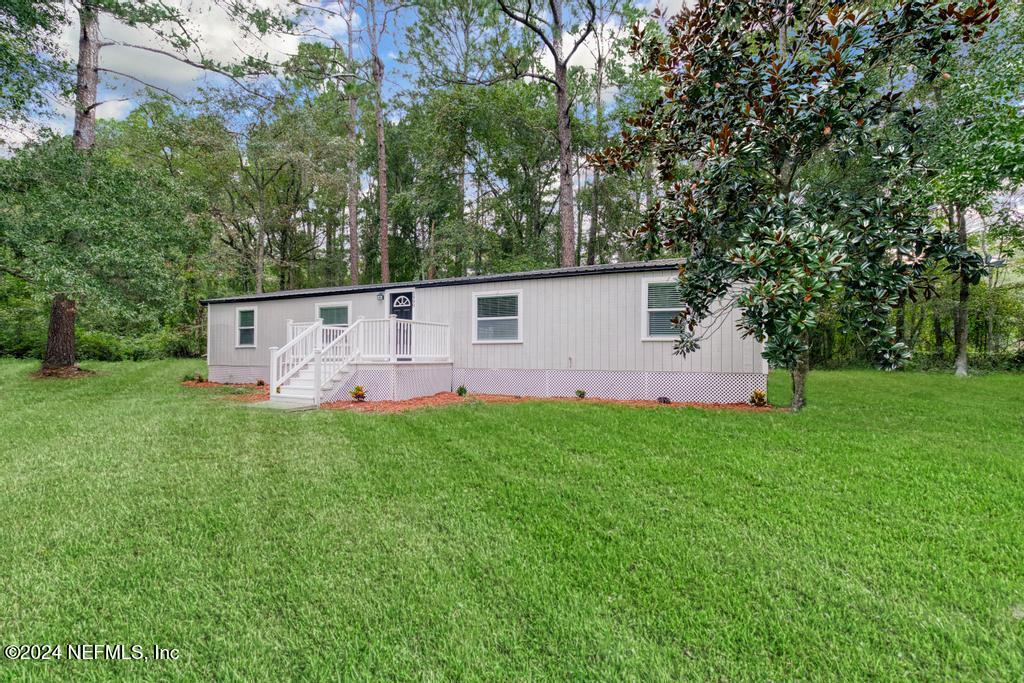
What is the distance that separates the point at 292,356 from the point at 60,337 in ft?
22.5

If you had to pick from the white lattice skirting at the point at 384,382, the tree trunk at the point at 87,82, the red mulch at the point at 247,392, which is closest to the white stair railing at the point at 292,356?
the red mulch at the point at 247,392

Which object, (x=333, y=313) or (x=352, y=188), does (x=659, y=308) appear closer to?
(x=333, y=313)

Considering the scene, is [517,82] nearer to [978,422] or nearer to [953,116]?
[953,116]

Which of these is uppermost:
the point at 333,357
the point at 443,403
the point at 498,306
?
the point at 498,306

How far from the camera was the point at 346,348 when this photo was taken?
8.31 metres

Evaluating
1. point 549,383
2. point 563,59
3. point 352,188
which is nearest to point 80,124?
point 352,188

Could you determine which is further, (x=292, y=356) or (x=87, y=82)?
(x=87, y=82)

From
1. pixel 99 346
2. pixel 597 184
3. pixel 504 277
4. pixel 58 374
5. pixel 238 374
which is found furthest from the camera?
pixel 597 184

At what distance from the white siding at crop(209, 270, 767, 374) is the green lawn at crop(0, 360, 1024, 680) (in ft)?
9.15

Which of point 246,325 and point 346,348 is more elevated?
point 246,325

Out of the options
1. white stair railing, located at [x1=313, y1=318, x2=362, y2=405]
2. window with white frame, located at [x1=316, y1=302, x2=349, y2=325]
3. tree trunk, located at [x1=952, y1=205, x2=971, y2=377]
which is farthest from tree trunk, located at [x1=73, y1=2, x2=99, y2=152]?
tree trunk, located at [x1=952, y1=205, x2=971, y2=377]

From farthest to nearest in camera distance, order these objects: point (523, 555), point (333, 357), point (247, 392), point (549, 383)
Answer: point (247, 392), point (549, 383), point (333, 357), point (523, 555)

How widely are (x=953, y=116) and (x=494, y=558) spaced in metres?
9.03

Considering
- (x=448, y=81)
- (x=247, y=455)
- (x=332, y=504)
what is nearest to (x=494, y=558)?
(x=332, y=504)
